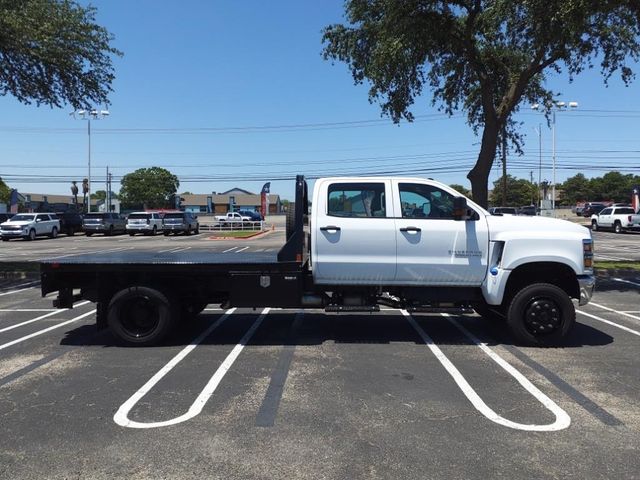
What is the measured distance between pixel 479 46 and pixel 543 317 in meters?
13.6

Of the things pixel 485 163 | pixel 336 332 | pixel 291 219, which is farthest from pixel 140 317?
pixel 485 163

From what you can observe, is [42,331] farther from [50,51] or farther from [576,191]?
[576,191]

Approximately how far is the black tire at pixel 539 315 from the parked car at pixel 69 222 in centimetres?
4039

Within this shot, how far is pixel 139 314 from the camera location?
22.9ft

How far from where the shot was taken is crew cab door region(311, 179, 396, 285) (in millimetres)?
6742

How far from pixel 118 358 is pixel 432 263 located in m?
4.03

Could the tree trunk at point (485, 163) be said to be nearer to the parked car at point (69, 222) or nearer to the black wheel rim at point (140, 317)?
the black wheel rim at point (140, 317)

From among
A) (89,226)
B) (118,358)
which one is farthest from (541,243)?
(89,226)

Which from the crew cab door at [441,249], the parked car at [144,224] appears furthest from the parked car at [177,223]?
the crew cab door at [441,249]

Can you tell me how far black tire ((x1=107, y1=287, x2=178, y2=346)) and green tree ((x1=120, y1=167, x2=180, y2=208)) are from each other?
109 meters

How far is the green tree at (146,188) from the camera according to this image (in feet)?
364

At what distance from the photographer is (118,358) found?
21.0 feet

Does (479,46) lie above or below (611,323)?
above

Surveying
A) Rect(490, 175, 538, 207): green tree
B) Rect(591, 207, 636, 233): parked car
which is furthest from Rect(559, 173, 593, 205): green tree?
Rect(591, 207, 636, 233): parked car
